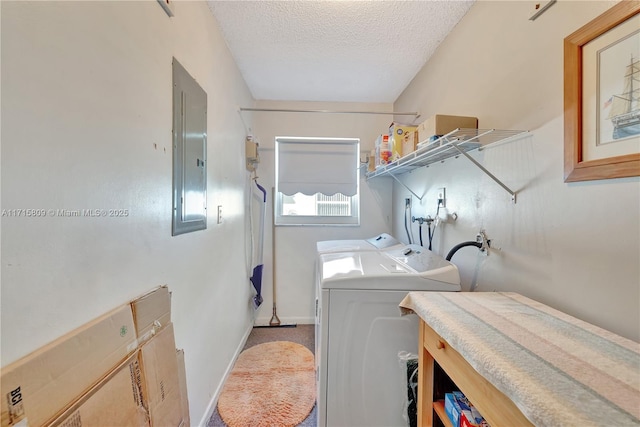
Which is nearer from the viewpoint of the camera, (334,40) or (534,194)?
(534,194)

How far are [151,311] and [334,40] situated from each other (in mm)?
1954

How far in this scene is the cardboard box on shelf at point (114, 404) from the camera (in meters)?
0.62

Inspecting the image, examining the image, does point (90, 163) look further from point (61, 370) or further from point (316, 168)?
point (316, 168)

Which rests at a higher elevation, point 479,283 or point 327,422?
point 479,283

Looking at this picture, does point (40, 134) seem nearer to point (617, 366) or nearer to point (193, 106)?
point (193, 106)

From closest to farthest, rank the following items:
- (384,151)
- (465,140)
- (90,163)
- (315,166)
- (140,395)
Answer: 1. (90,163)
2. (140,395)
3. (465,140)
4. (384,151)
5. (315,166)

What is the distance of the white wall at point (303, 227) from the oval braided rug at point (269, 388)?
22.8 inches

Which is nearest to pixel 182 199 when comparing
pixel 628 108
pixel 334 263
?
pixel 334 263

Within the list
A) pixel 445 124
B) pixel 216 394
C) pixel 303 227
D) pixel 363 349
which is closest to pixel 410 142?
pixel 445 124

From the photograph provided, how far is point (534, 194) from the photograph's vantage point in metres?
1.04

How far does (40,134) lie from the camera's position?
22.7 inches

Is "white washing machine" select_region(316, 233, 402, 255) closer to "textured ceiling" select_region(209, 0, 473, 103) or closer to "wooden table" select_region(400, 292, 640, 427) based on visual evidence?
"wooden table" select_region(400, 292, 640, 427)

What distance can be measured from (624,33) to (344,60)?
165 cm

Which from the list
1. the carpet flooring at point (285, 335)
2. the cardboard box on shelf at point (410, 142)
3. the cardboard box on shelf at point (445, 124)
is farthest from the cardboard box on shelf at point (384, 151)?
the carpet flooring at point (285, 335)
